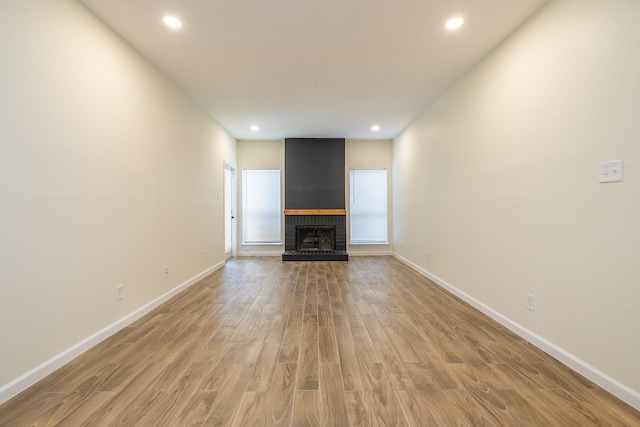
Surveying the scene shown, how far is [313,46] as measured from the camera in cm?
264

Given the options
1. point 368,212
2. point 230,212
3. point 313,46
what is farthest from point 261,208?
point 313,46

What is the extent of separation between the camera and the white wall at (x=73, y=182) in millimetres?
1602

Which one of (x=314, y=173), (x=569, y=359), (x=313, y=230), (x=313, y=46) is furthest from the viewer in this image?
(x=313, y=230)

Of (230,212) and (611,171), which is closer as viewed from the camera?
(611,171)

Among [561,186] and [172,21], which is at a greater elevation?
[172,21]

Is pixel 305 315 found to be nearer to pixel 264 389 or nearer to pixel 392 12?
pixel 264 389

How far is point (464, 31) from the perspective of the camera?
7.99 ft

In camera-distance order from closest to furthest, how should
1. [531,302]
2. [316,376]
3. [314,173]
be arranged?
[316,376] → [531,302] → [314,173]

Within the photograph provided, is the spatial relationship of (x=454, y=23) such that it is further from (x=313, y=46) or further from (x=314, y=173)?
(x=314, y=173)

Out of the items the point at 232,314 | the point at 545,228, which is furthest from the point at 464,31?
the point at 232,314

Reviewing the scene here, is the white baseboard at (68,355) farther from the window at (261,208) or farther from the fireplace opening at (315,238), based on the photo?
the fireplace opening at (315,238)

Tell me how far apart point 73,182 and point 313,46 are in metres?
2.36

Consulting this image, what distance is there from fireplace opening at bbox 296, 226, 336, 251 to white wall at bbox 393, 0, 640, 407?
344 cm

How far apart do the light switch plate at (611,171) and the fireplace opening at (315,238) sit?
16.2ft
